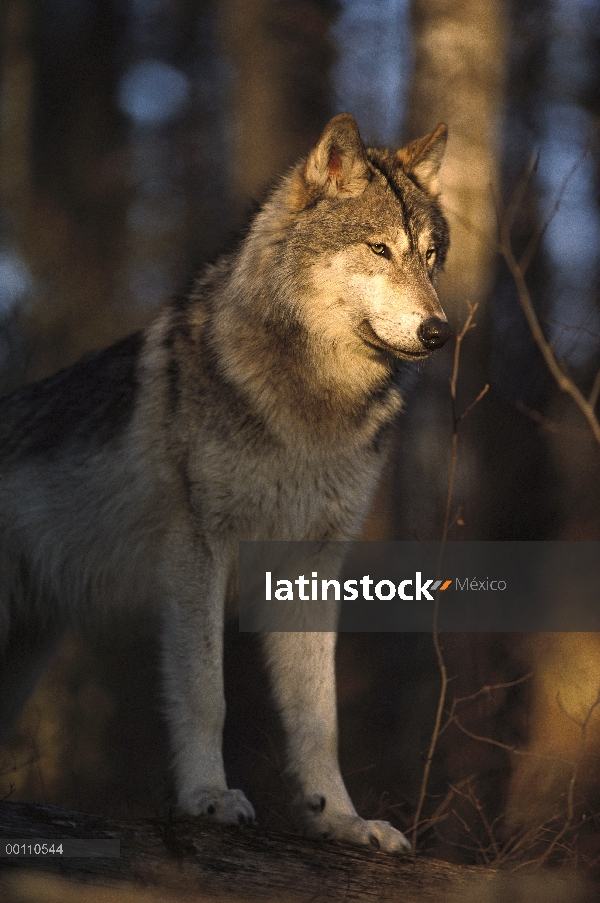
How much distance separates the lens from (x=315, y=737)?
3.05 meters

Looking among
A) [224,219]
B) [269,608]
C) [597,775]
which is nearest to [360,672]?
[597,775]

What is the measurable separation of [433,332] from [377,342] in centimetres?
28

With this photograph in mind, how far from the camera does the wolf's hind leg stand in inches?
145

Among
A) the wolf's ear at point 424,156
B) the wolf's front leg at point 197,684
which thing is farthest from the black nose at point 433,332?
the wolf's front leg at point 197,684

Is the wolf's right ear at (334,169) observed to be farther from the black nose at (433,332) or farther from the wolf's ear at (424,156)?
the black nose at (433,332)

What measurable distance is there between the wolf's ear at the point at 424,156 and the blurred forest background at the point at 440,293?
497 millimetres

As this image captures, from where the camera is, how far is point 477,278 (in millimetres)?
4293

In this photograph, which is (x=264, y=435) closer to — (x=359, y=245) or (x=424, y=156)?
(x=359, y=245)

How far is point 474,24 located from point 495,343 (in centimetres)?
227

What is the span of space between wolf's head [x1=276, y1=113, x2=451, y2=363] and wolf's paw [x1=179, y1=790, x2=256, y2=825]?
1638mm

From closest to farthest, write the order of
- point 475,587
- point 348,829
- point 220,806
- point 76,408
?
1. point 220,806
2. point 348,829
3. point 76,408
4. point 475,587

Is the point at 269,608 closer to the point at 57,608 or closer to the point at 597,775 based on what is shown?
the point at 57,608

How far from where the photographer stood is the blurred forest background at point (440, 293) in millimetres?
4363

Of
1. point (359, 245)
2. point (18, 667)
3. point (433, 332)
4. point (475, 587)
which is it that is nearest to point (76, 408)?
point (18, 667)
